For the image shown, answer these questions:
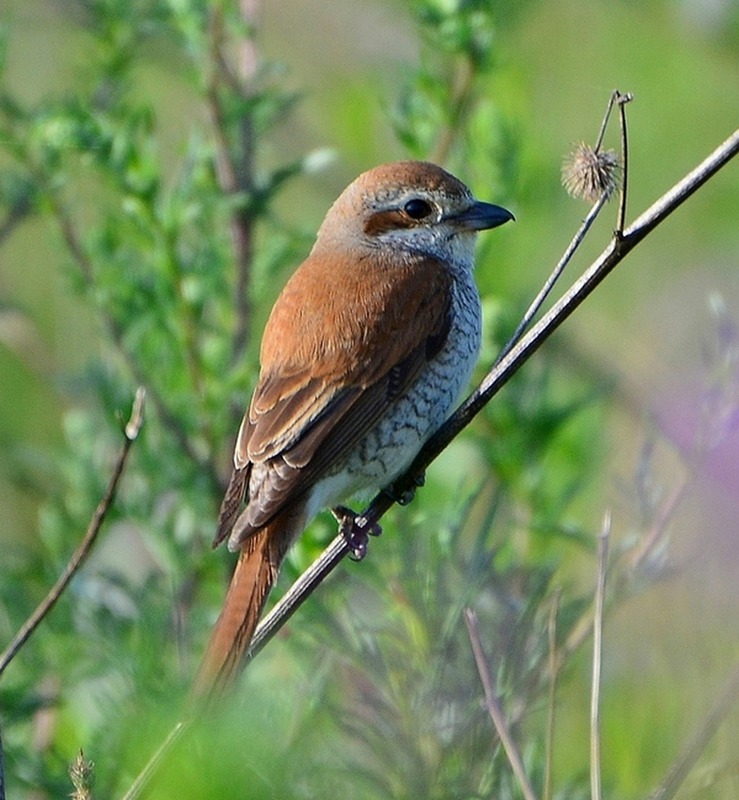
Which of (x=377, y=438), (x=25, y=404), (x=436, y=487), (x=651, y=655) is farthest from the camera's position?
(x=25, y=404)

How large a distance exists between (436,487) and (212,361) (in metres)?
0.72

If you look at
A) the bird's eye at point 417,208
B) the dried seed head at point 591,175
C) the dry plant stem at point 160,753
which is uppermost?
the bird's eye at point 417,208

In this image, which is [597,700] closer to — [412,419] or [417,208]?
[412,419]

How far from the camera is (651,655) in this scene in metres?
3.46

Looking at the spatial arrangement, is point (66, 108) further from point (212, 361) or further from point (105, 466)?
point (105, 466)

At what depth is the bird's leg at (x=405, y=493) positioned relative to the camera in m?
3.13

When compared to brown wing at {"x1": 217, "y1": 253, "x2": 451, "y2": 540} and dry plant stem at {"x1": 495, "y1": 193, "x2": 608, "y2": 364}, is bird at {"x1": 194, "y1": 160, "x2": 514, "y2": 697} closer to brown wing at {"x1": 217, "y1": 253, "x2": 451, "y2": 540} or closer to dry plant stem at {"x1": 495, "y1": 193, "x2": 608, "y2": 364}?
brown wing at {"x1": 217, "y1": 253, "x2": 451, "y2": 540}

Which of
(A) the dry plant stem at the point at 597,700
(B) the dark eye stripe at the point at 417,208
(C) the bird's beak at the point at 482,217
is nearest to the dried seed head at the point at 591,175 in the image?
(A) the dry plant stem at the point at 597,700

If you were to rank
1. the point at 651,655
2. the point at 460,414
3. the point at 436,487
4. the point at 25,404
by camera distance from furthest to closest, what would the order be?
the point at 25,404
the point at 436,487
the point at 651,655
the point at 460,414

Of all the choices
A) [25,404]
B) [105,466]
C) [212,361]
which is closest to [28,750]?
[105,466]

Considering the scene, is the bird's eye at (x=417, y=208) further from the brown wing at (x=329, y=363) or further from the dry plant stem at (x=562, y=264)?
the dry plant stem at (x=562, y=264)

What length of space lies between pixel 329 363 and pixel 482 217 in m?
0.58

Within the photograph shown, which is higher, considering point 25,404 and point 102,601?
Answer: point 25,404

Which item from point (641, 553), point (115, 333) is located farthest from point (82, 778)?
point (115, 333)
